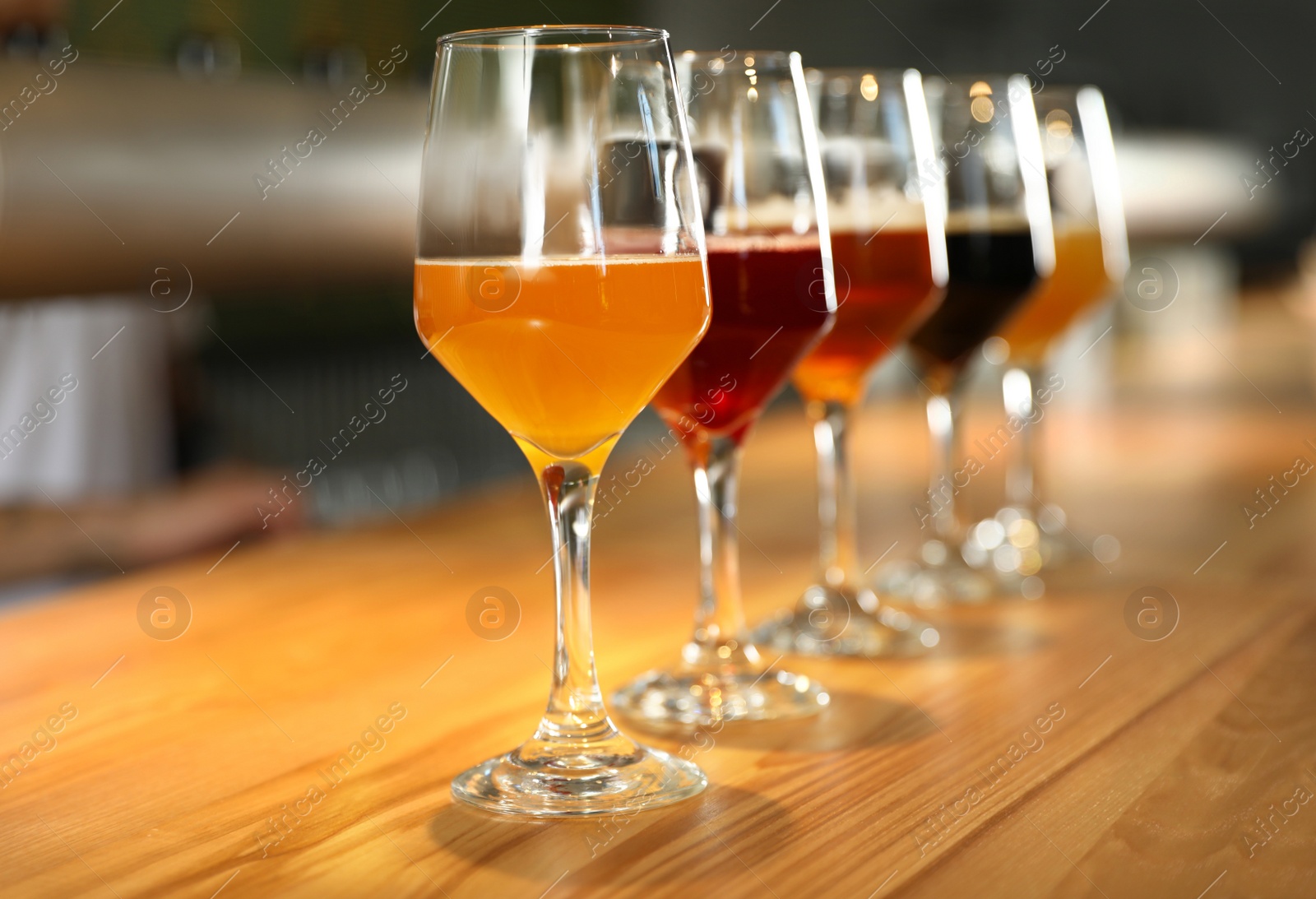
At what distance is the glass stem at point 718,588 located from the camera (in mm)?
697

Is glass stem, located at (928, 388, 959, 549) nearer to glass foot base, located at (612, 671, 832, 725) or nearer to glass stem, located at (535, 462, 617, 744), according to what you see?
glass foot base, located at (612, 671, 832, 725)

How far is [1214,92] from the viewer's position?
237 inches

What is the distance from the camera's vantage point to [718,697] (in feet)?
2.19

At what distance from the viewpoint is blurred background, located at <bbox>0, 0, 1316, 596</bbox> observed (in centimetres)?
123

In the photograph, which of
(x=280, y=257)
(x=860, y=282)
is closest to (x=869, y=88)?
(x=860, y=282)

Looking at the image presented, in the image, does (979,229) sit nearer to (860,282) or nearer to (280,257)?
(860,282)

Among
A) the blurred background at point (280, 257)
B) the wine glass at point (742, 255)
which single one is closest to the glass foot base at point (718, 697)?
the wine glass at point (742, 255)

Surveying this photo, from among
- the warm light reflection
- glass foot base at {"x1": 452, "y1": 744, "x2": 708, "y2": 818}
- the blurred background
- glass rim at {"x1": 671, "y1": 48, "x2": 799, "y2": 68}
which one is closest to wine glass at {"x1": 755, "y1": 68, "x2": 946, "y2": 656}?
the warm light reflection

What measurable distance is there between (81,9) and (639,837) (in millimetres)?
2266

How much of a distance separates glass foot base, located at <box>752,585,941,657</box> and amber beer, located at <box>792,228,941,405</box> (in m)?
0.12

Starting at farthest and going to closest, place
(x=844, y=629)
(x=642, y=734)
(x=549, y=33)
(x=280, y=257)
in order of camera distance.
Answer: (x=280, y=257)
(x=844, y=629)
(x=642, y=734)
(x=549, y=33)

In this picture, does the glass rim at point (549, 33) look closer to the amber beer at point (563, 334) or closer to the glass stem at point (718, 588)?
the amber beer at point (563, 334)

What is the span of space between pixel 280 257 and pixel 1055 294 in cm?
78

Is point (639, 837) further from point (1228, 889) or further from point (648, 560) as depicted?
point (648, 560)
